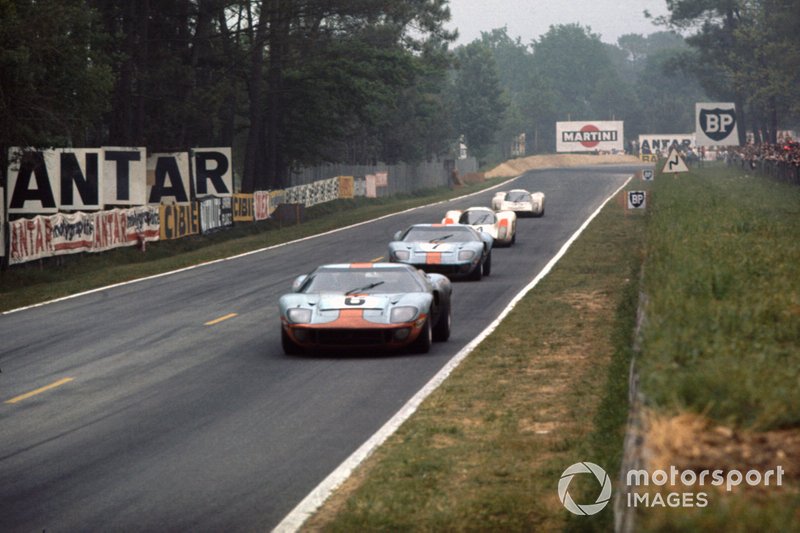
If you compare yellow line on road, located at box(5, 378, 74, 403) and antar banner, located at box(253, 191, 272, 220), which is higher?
antar banner, located at box(253, 191, 272, 220)

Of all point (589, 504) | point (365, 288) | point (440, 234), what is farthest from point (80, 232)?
point (589, 504)

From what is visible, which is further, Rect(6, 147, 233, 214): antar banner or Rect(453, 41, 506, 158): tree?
Rect(453, 41, 506, 158): tree

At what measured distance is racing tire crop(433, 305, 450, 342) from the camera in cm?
1859

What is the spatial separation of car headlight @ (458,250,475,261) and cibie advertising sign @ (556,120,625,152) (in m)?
146

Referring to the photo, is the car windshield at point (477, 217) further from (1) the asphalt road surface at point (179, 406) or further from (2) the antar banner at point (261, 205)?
(2) the antar banner at point (261, 205)

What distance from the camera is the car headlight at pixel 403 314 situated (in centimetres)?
1700

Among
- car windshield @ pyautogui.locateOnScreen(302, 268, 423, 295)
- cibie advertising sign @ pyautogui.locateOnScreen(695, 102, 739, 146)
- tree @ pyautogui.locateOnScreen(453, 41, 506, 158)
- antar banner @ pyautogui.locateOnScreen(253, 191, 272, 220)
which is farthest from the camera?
tree @ pyautogui.locateOnScreen(453, 41, 506, 158)

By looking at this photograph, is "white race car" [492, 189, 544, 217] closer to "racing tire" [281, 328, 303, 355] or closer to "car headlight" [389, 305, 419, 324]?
"racing tire" [281, 328, 303, 355]

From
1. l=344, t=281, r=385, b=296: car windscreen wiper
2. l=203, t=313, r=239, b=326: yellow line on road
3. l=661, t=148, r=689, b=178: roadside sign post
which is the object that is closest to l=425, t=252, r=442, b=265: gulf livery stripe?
l=203, t=313, r=239, b=326: yellow line on road

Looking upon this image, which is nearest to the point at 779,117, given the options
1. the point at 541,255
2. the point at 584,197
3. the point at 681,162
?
the point at 584,197

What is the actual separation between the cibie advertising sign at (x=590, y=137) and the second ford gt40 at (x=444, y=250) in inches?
5691

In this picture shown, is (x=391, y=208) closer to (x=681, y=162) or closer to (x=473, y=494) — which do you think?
(x=681, y=162)

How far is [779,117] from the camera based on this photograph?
12925cm

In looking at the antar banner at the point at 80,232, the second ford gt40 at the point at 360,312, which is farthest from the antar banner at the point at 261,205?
the second ford gt40 at the point at 360,312
